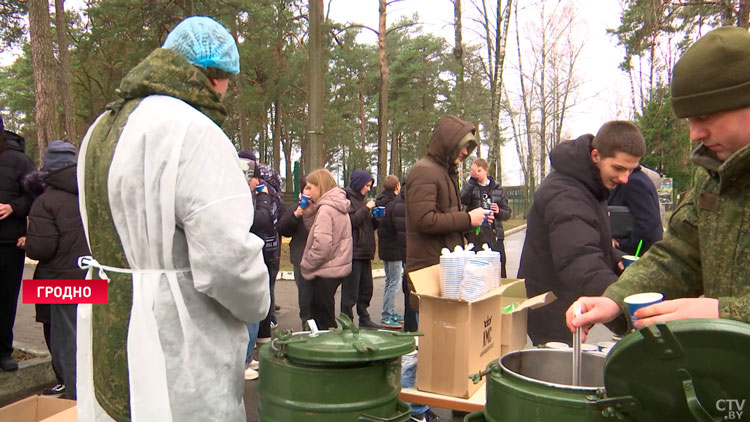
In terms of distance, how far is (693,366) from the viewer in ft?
3.39

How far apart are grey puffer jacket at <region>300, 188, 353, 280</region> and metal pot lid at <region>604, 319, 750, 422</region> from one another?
443 centimetres

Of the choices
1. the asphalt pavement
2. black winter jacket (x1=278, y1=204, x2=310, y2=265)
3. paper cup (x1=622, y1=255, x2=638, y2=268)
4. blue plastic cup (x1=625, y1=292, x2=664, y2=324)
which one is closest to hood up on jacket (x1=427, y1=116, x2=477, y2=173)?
paper cup (x1=622, y1=255, x2=638, y2=268)

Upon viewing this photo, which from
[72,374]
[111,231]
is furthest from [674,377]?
[72,374]

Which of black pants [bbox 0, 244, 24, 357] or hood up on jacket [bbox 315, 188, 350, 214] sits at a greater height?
hood up on jacket [bbox 315, 188, 350, 214]

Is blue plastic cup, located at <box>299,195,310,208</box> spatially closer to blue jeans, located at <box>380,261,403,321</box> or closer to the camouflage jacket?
blue jeans, located at <box>380,261,403,321</box>

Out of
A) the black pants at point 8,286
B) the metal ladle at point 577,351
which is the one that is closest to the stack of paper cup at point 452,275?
the metal ladle at point 577,351

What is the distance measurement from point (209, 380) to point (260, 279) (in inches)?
15.5

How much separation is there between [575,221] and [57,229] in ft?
11.6

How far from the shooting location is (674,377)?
3.47 ft

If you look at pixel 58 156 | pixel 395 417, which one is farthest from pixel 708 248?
pixel 58 156

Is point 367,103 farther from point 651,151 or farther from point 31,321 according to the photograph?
point 31,321

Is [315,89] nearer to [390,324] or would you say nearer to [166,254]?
[390,324]

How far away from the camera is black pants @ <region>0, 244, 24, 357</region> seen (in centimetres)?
462

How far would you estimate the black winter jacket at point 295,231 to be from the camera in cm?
605
